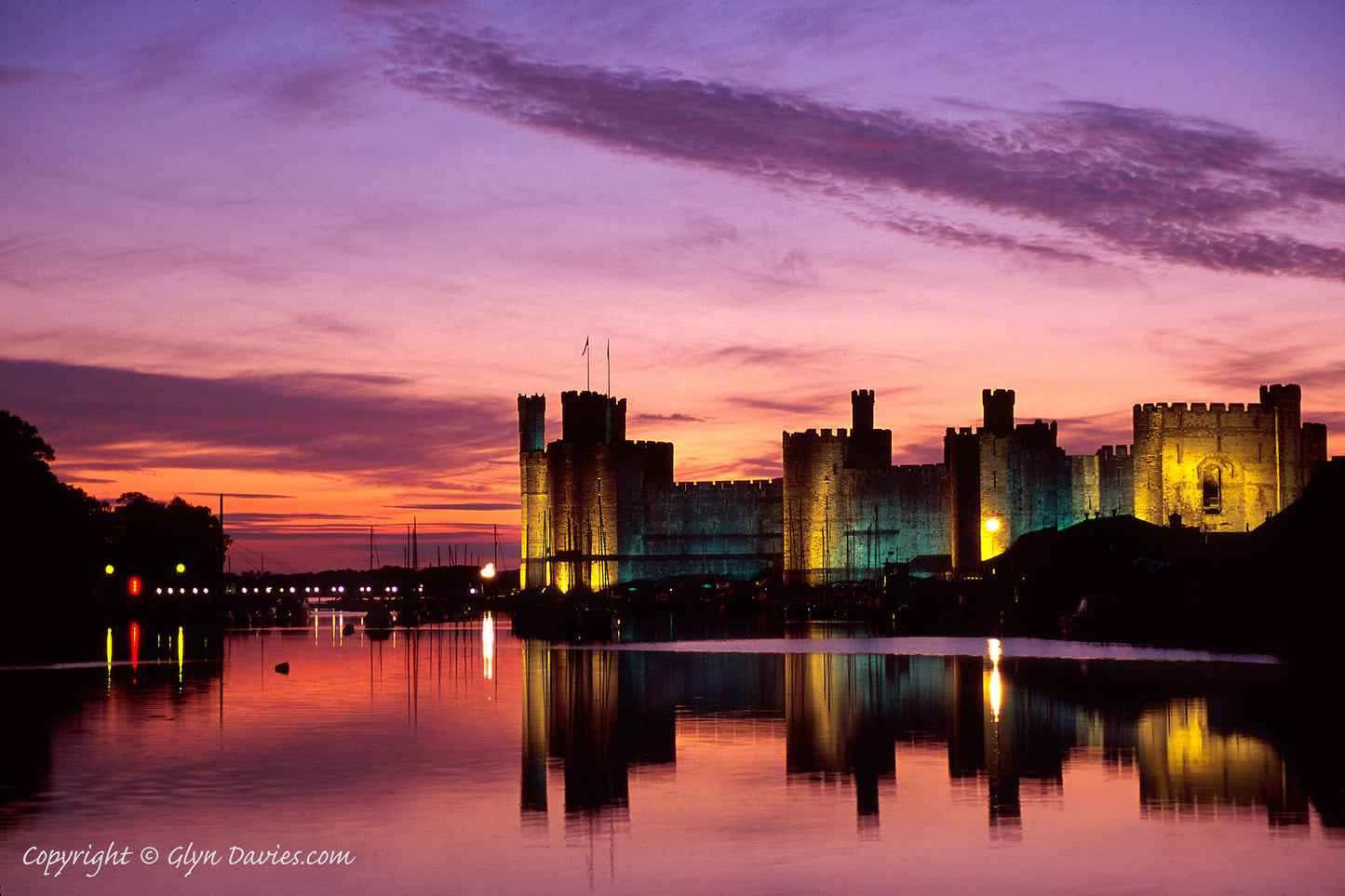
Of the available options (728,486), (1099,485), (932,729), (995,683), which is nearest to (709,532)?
(728,486)

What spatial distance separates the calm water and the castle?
32981mm

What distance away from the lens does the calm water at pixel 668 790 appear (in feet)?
28.9

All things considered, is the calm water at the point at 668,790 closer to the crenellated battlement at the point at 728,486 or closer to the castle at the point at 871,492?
the castle at the point at 871,492

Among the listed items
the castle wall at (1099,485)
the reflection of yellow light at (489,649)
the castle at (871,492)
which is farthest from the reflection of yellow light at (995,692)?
the castle wall at (1099,485)

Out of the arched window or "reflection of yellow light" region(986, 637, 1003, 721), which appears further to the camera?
the arched window

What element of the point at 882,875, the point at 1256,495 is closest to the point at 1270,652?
the point at 882,875

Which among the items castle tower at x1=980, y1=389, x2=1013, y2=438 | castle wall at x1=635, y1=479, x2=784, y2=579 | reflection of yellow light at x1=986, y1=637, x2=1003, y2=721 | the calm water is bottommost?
reflection of yellow light at x1=986, y1=637, x2=1003, y2=721

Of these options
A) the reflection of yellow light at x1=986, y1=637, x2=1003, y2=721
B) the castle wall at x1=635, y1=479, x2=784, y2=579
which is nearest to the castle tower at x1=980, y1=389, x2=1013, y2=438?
the castle wall at x1=635, y1=479, x2=784, y2=579

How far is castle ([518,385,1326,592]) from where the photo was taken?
5791 cm

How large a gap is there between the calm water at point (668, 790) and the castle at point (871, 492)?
33.0m

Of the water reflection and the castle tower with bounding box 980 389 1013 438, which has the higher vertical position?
the castle tower with bounding box 980 389 1013 438

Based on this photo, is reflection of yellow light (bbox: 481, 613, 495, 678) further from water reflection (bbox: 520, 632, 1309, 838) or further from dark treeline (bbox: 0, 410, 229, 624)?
dark treeline (bbox: 0, 410, 229, 624)

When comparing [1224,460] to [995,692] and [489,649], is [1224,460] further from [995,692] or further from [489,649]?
[995,692]

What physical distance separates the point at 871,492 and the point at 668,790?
59.8 metres
